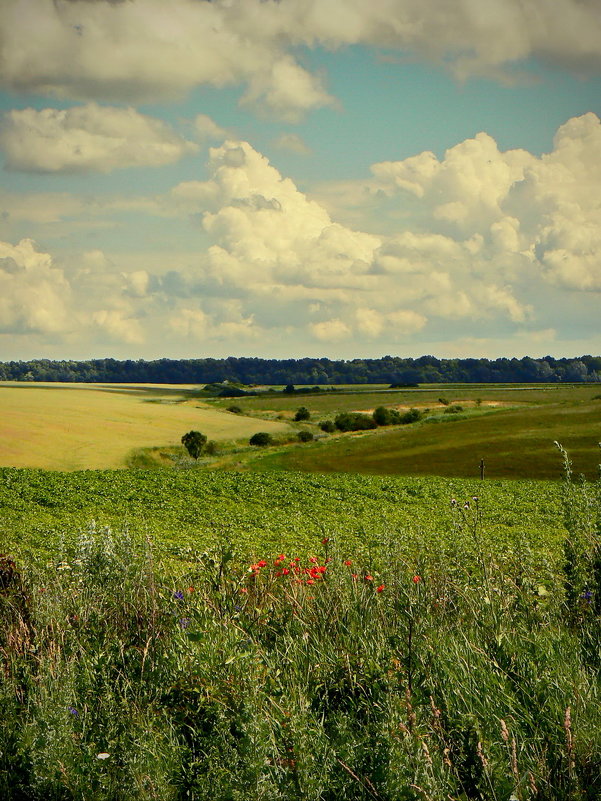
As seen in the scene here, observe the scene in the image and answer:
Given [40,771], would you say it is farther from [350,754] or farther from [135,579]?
[135,579]

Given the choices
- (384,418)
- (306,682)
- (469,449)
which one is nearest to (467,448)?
(469,449)

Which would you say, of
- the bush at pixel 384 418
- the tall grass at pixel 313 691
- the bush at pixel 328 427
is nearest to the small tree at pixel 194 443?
the bush at pixel 328 427

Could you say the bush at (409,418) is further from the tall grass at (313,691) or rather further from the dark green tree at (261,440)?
the tall grass at (313,691)

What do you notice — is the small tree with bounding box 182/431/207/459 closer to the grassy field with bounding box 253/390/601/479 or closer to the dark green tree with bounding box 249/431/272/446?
the dark green tree with bounding box 249/431/272/446

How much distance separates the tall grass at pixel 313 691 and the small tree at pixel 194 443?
51.4 m

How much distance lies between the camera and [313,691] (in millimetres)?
5875

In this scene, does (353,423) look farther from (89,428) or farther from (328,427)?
(89,428)

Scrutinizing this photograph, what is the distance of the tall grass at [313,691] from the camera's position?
4.71 metres

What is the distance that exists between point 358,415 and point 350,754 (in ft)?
267

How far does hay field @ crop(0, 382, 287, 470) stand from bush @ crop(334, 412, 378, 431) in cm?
572

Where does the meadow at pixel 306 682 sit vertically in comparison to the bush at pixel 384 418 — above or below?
above

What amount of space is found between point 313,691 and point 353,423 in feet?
250

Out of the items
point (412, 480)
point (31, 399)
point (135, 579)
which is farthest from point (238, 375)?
point (135, 579)

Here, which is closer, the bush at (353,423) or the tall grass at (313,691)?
the tall grass at (313,691)
